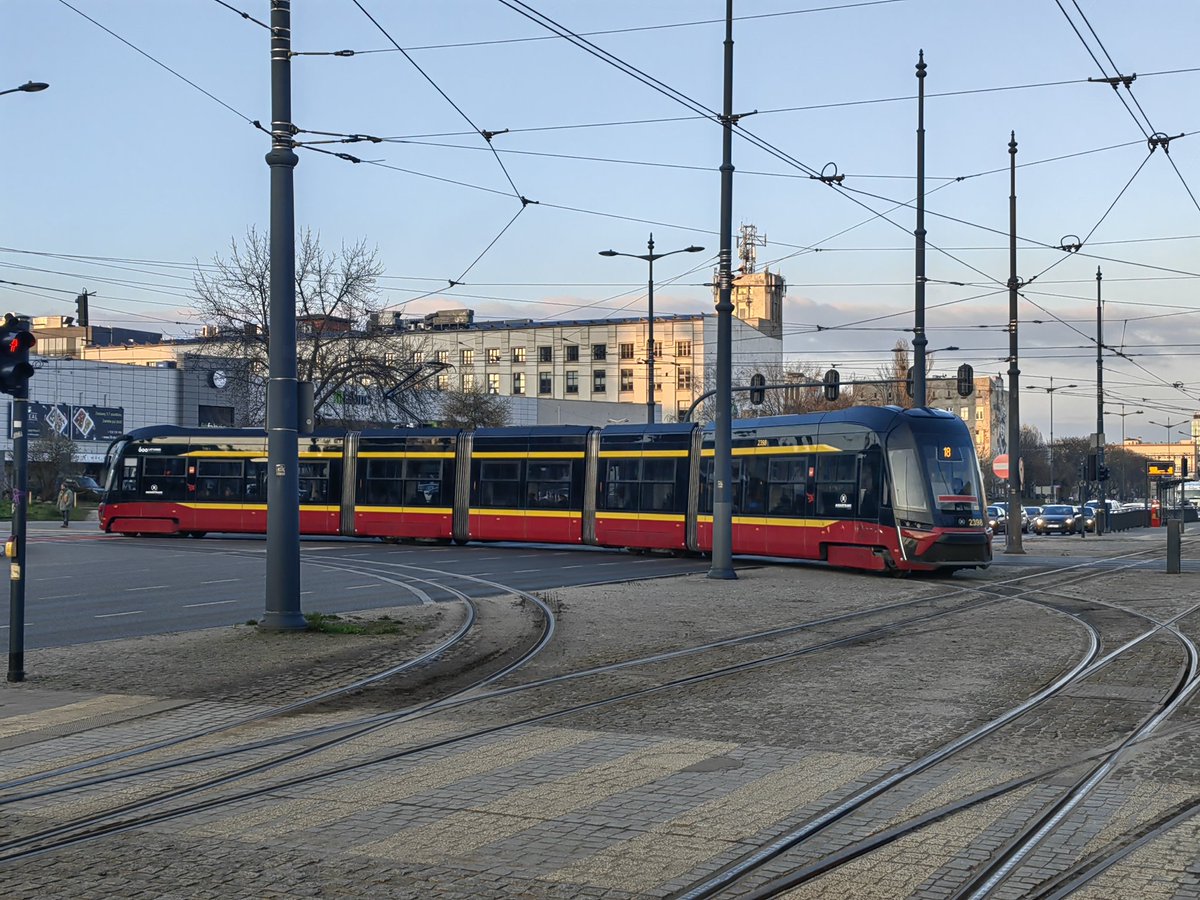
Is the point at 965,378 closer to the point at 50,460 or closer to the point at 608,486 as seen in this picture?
the point at 608,486

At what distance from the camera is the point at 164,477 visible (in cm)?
4147

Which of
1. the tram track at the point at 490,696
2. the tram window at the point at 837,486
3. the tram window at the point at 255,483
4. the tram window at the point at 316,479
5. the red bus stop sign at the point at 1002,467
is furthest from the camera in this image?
the tram window at the point at 255,483

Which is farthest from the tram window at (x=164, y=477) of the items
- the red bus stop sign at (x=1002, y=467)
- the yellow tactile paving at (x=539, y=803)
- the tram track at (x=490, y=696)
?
the yellow tactile paving at (x=539, y=803)

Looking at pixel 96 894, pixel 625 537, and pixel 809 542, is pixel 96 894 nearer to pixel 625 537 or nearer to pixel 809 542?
pixel 809 542

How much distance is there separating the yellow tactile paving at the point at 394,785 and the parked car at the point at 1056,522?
56173 mm

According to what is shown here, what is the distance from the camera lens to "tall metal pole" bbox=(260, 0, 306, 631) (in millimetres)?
15320

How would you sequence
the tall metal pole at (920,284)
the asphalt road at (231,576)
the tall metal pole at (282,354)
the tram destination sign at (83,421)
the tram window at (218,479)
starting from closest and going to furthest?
the tall metal pole at (282,354) → the asphalt road at (231,576) → the tall metal pole at (920,284) → the tram window at (218,479) → the tram destination sign at (83,421)

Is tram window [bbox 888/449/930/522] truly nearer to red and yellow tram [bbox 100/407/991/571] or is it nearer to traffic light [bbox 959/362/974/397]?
red and yellow tram [bbox 100/407/991/571]

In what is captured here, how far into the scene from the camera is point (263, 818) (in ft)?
24.4

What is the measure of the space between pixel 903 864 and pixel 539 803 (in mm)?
2105

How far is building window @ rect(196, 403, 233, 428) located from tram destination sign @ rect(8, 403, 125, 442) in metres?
5.89

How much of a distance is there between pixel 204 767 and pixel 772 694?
487 centimetres

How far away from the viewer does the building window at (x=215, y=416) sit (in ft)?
279

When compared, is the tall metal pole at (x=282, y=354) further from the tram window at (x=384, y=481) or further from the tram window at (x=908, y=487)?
the tram window at (x=384, y=481)
